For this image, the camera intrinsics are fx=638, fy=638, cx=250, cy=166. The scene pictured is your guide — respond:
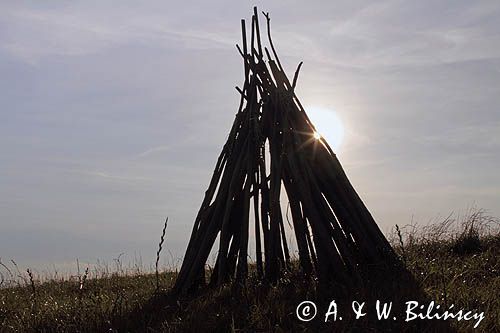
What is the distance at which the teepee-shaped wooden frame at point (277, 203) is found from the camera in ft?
16.9

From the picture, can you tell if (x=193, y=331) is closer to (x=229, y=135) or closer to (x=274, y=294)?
(x=274, y=294)

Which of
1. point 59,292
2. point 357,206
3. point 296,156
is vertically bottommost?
point 59,292

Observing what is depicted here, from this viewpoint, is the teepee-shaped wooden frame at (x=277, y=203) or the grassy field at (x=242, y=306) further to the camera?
the teepee-shaped wooden frame at (x=277, y=203)

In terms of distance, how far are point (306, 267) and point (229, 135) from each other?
1505mm

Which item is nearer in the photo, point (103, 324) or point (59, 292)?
point (103, 324)

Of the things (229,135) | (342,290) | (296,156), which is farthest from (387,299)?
(229,135)

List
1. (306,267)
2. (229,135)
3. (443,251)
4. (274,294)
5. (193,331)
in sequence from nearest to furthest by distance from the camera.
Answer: (193,331)
(274,294)
(306,267)
(229,135)
(443,251)

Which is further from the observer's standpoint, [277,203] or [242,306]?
[277,203]

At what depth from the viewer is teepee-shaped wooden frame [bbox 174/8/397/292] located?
16.9 ft

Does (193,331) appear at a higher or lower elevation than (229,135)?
lower

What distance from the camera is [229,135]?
5871 millimetres

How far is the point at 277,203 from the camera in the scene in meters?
5.30

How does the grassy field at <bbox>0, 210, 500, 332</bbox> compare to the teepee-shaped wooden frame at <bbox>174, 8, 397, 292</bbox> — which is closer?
the grassy field at <bbox>0, 210, 500, 332</bbox>

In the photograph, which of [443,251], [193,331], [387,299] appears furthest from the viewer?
[443,251]
